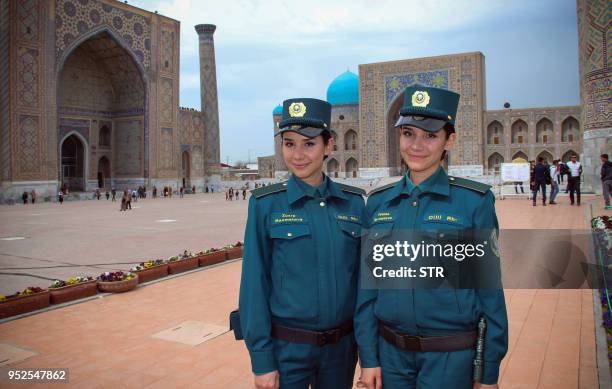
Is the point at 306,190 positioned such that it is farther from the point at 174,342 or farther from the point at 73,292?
the point at 73,292

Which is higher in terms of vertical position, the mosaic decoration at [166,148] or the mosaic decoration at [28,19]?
the mosaic decoration at [28,19]

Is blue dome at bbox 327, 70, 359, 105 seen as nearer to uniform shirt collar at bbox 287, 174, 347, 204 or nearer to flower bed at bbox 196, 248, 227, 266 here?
flower bed at bbox 196, 248, 227, 266

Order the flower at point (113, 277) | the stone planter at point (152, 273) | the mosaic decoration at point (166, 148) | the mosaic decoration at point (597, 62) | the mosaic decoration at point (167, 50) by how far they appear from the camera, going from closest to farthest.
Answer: the flower at point (113, 277) < the stone planter at point (152, 273) < the mosaic decoration at point (597, 62) < the mosaic decoration at point (166, 148) < the mosaic decoration at point (167, 50)

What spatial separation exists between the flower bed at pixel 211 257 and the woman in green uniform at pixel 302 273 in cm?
545

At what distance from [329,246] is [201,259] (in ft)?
18.4

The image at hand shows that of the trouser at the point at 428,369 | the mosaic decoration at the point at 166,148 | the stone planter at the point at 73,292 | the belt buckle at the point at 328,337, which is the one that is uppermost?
the mosaic decoration at the point at 166,148

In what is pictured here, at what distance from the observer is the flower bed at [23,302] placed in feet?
15.8

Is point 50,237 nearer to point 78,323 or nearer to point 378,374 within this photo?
point 78,323

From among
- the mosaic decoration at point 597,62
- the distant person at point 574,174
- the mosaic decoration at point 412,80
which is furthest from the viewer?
the mosaic decoration at point 412,80

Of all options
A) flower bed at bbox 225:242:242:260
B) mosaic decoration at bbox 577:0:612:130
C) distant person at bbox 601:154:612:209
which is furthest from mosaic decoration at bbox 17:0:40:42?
distant person at bbox 601:154:612:209

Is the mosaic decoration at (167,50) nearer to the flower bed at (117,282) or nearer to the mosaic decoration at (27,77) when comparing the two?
the mosaic decoration at (27,77)

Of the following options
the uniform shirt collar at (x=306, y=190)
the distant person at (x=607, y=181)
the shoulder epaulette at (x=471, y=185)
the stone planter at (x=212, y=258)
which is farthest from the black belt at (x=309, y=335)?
the distant person at (x=607, y=181)

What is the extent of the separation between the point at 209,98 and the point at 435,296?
3497 cm

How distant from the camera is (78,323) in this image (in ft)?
15.1
